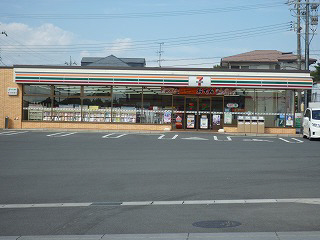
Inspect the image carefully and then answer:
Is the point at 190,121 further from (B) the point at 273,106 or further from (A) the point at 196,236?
(A) the point at 196,236

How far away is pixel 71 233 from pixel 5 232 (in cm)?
103

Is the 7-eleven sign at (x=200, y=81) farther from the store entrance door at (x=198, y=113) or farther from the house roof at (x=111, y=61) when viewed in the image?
the house roof at (x=111, y=61)

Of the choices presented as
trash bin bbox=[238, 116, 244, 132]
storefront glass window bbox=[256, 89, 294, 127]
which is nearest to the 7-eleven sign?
trash bin bbox=[238, 116, 244, 132]

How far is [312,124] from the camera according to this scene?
91.4 feet

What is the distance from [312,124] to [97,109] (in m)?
14.6

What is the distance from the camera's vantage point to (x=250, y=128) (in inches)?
1310

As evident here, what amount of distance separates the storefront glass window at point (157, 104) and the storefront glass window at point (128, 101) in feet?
1.36

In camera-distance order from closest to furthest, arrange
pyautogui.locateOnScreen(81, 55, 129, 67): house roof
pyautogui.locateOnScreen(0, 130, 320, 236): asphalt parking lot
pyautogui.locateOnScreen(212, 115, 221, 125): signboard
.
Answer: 1. pyautogui.locateOnScreen(0, 130, 320, 236): asphalt parking lot
2. pyautogui.locateOnScreen(212, 115, 221, 125): signboard
3. pyautogui.locateOnScreen(81, 55, 129, 67): house roof

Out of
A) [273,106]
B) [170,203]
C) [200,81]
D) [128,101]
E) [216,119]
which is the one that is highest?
[200,81]

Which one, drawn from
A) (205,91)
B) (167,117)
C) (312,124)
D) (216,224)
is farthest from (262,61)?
(216,224)

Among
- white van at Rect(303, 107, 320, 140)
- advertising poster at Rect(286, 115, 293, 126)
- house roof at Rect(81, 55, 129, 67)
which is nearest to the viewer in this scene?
white van at Rect(303, 107, 320, 140)

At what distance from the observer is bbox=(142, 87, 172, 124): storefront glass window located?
114 ft

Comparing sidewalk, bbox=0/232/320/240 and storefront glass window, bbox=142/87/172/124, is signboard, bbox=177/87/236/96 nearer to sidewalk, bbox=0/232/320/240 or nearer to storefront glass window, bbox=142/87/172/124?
storefront glass window, bbox=142/87/172/124

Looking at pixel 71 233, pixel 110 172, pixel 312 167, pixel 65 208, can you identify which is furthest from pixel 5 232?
pixel 312 167
